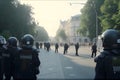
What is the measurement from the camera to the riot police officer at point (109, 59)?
6.22 metres

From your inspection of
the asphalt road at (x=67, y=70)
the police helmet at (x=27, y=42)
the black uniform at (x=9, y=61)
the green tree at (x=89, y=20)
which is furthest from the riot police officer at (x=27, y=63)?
the green tree at (x=89, y=20)

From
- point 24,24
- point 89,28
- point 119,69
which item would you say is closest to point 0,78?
point 119,69

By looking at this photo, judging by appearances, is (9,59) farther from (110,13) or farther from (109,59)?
(110,13)

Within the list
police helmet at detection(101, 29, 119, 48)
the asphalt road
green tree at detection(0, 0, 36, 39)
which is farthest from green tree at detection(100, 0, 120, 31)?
police helmet at detection(101, 29, 119, 48)

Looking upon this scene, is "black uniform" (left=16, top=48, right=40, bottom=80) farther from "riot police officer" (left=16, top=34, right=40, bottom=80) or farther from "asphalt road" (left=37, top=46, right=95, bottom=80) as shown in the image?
"asphalt road" (left=37, top=46, right=95, bottom=80)

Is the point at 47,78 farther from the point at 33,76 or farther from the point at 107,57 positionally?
the point at 107,57

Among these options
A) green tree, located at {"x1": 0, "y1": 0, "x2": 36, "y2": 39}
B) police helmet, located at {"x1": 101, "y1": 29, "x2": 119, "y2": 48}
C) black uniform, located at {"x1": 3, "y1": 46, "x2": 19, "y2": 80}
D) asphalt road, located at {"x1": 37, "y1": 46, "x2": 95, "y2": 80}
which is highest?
green tree, located at {"x1": 0, "y1": 0, "x2": 36, "y2": 39}

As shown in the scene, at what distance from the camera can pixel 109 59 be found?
20.5ft

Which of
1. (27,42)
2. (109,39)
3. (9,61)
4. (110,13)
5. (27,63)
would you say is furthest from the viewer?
(110,13)

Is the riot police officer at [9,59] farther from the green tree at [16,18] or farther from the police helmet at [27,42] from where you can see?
the green tree at [16,18]

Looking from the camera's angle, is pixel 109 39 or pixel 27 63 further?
pixel 27 63

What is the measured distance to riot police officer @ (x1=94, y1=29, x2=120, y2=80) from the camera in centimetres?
622

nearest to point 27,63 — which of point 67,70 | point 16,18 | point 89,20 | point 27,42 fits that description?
point 27,42

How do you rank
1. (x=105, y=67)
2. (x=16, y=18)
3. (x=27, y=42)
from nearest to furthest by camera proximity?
(x=105, y=67) < (x=27, y=42) < (x=16, y=18)
